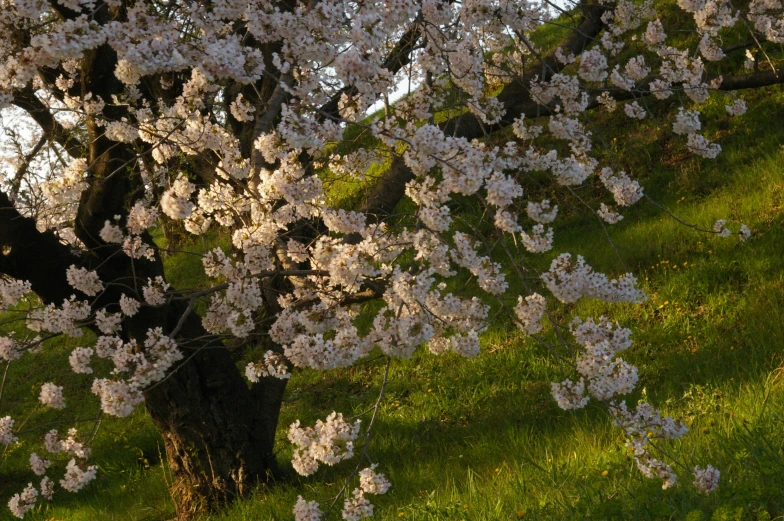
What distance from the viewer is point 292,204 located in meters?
3.95

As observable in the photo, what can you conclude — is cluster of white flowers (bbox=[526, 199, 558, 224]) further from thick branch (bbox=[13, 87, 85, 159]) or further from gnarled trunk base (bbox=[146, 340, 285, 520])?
thick branch (bbox=[13, 87, 85, 159])

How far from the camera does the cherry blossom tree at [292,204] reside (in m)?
3.49

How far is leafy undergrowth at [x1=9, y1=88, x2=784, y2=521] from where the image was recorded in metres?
4.06

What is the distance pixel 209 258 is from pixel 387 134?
1.76m

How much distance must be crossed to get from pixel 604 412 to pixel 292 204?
3.14m

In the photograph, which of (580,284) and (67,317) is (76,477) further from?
(580,284)

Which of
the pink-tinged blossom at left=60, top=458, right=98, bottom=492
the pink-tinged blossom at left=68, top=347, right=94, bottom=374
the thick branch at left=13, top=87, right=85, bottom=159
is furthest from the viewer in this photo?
the thick branch at left=13, top=87, right=85, bottom=159

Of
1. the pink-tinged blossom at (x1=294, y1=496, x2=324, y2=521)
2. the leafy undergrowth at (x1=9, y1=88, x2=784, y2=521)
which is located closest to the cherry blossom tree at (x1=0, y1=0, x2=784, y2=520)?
the pink-tinged blossom at (x1=294, y1=496, x2=324, y2=521)

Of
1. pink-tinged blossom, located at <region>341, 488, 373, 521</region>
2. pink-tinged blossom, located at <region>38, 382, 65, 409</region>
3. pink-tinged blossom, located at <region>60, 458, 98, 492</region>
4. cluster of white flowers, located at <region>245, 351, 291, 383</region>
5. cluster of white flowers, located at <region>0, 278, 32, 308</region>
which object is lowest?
pink-tinged blossom, located at <region>341, 488, 373, 521</region>

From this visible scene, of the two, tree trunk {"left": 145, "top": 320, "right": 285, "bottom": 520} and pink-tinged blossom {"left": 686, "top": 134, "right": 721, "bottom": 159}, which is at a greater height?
pink-tinged blossom {"left": 686, "top": 134, "right": 721, "bottom": 159}

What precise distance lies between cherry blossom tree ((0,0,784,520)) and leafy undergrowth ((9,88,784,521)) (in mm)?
331

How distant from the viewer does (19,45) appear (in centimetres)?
490

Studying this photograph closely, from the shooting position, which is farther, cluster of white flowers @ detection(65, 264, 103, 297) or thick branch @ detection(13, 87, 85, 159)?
thick branch @ detection(13, 87, 85, 159)

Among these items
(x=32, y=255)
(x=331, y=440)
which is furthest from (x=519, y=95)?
(x=32, y=255)
